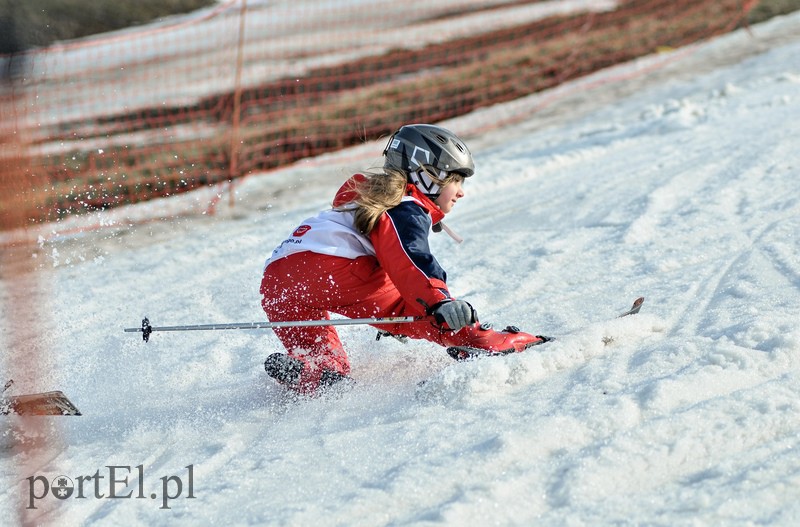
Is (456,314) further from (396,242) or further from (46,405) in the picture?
(46,405)

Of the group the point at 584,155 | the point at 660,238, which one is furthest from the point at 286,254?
the point at 584,155

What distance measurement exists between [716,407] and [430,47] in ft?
38.6

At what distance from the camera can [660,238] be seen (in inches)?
222

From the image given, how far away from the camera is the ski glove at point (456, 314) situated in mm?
3740

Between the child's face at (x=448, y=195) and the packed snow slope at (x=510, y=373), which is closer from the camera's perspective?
the packed snow slope at (x=510, y=373)

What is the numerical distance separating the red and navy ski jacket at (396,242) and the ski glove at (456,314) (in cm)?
→ 9

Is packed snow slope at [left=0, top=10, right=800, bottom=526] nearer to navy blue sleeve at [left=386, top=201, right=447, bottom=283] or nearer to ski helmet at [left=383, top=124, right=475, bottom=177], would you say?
navy blue sleeve at [left=386, top=201, right=447, bottom=283]

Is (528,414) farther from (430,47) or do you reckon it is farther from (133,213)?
(430,47)

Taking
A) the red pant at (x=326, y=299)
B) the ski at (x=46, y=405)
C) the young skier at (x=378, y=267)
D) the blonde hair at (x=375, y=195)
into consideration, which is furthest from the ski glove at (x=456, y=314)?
the ski at (x=46, y=405)

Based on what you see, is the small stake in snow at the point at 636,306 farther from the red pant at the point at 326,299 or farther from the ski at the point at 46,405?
the ski at the point at 46,405

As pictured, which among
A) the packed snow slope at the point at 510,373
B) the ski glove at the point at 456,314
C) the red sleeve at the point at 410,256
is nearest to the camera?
the packed snow slope at the point at 510,373

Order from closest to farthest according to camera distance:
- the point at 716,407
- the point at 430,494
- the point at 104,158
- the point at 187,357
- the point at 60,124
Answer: the point at 430,494, the point at 716,407, the point at 187,357, the point at 104,158, the point at 60,124

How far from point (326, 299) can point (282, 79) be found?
9.26m

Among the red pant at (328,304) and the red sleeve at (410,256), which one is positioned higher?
the red sleeve at (410,256)
